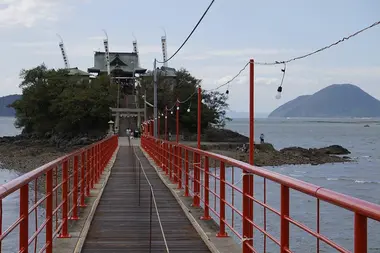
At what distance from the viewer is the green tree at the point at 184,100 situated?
64.8m

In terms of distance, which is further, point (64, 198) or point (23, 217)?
point (64, 198)

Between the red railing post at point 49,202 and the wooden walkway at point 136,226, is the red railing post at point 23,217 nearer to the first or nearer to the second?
the red railing post at point 49,202

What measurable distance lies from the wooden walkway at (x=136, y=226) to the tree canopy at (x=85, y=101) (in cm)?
4996

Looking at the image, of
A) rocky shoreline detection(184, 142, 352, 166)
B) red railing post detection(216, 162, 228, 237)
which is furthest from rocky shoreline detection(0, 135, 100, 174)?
red railing post detection(216, 162, 228, 237)

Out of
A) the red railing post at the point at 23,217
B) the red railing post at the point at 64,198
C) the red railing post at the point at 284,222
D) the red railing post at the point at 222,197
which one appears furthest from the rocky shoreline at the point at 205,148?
the red railing post at the point at 284,222

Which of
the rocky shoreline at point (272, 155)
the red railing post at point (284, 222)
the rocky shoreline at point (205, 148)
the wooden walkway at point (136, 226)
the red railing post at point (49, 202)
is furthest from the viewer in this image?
the rocky shoreline at point (272, 155)

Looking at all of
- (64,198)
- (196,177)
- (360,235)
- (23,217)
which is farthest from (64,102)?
(360,235)

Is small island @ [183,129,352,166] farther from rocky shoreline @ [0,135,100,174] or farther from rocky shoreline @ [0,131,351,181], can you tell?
rocky shoreline @ [0,135,100,174]

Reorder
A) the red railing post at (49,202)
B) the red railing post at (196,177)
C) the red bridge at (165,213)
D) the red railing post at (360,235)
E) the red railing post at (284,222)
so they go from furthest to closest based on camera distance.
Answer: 1. the red railing post at (196,177)
2. the red railing post at (49,202)
3. the red railing post at (284,222)
4. the red bridge at (165,213)
5. the red railing post at (360,235)

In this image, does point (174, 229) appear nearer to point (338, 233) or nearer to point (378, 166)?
point (338, 233)

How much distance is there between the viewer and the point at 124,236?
8.42 m

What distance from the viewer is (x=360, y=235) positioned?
299 cm

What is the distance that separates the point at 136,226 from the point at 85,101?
5911 cm

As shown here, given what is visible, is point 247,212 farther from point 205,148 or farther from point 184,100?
point 184,100
